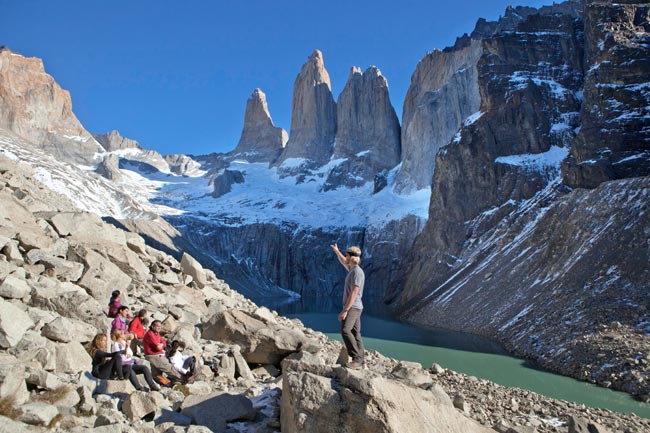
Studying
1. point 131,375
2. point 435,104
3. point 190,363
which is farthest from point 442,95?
point 131,375

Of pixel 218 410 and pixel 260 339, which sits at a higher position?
pixel 260 339

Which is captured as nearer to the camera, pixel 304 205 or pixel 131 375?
pixel 131 375

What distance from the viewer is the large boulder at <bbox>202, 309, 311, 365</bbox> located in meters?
14.2

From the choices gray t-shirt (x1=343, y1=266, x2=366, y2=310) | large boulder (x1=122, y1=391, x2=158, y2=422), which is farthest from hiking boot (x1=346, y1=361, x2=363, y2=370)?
large boulder (x1=122, y1=391, x2=158, y2=422)

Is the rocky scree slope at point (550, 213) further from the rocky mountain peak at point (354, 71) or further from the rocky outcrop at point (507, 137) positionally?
the rocky mountain peak at point (354, 71)

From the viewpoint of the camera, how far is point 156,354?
11.8 metres

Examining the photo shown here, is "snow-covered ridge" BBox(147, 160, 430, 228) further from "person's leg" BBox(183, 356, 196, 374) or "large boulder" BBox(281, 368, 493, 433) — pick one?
"large boulder" BBox(281, 368, 493, 433)

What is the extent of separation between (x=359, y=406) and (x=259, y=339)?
6910 millimetres

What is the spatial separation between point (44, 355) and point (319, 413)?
5.26 m

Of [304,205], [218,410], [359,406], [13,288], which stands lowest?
[218,410]

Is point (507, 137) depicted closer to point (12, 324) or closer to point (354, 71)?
point (12, 324)

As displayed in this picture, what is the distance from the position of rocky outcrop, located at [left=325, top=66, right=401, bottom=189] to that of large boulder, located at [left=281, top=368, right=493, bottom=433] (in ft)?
→ 562

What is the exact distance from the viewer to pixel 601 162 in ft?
191

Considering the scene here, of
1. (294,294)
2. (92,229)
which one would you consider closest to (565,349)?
(92,229)
